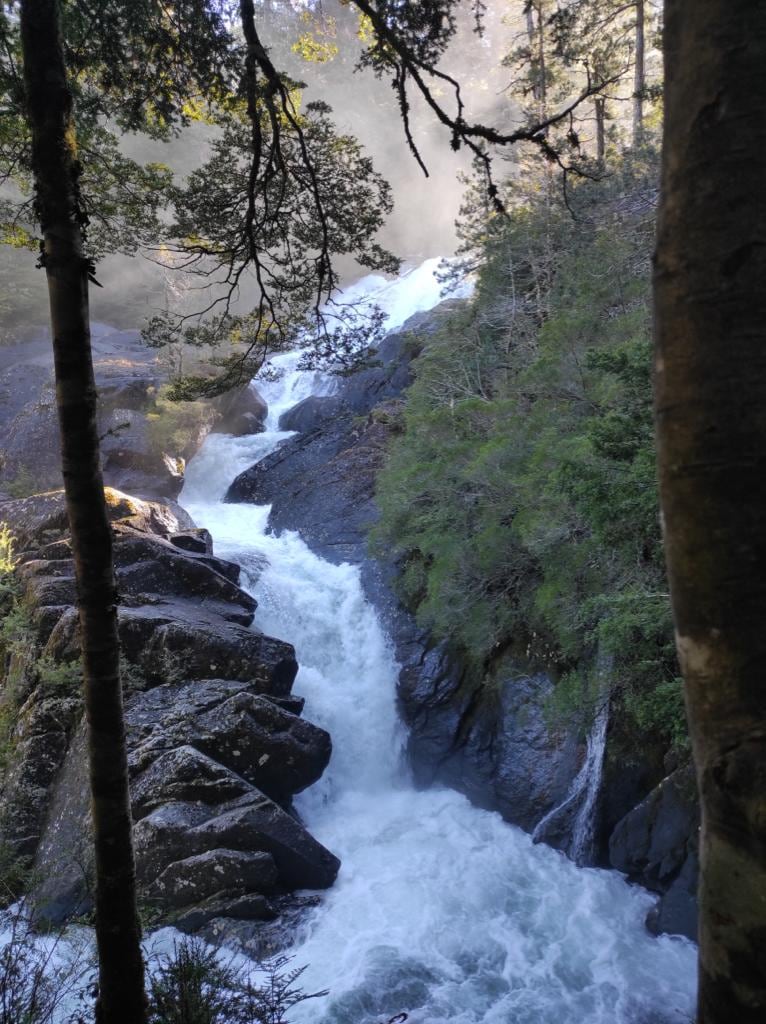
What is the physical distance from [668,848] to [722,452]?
23.4 ft

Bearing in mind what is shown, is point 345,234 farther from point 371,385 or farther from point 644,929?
point 371,385

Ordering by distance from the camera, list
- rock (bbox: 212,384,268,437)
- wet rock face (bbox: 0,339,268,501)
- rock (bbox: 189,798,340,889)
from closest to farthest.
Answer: rock (bbox: 189,798,340,889), wet rock face (bbox: 0,339,268,501), rock (bbox: 212,384,268,437)

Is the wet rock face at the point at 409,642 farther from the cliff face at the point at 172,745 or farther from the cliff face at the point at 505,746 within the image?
the cliff face at the point at 172,745

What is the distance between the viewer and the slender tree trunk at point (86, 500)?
9.04ft

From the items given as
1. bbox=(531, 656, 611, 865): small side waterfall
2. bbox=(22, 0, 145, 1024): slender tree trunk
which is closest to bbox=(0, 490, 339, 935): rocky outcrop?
bbox=(531, 656, 611, 865): small side waterfall

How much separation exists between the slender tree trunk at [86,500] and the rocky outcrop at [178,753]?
9.91 feet

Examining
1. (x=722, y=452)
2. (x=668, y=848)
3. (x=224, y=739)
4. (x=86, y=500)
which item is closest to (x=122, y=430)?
(x=224, y=739)

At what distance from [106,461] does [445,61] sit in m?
35.2

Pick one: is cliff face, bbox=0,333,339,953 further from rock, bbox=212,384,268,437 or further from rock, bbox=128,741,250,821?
rock, bbox=212,384,268,437

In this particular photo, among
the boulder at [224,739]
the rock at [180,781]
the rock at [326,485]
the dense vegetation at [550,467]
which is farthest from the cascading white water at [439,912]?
the rock at [326,485]

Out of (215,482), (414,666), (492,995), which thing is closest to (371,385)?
(215,482)

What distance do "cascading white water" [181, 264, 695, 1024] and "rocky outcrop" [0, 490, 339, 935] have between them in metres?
0.79

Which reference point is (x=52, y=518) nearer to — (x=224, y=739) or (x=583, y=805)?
(x=224, y=739)

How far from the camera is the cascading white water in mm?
6035
